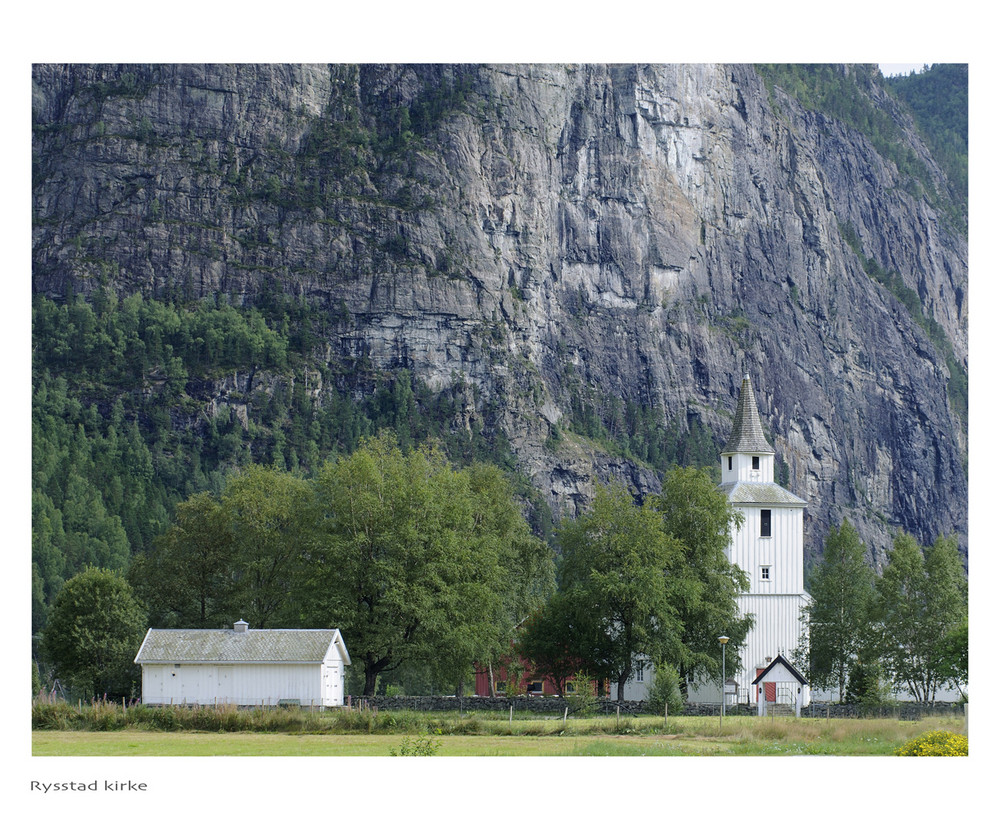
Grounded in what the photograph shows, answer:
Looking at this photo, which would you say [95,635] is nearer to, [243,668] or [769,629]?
[243,668]

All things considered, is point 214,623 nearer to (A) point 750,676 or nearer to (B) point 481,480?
(B) point 481,480

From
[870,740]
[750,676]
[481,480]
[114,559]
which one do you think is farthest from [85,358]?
[870,740]

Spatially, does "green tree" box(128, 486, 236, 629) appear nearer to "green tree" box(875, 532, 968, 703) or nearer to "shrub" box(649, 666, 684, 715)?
"shrub" box(649, 666, 684, 715)

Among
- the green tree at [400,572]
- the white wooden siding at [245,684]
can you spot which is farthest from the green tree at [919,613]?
the white wooden siding at [245,684]

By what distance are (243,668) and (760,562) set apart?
3106cm

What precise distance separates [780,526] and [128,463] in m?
120

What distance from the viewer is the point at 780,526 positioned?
77812 mm

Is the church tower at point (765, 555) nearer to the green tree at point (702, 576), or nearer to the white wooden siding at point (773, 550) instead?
the white wooden siding at point (773, 550)

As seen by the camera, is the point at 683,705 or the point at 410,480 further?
Answer: the point at 410,480

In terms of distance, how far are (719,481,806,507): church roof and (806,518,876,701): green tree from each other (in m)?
3.95

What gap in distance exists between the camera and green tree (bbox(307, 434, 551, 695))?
6244cm

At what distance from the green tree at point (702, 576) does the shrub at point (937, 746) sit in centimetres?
2439

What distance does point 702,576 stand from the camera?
6975cm

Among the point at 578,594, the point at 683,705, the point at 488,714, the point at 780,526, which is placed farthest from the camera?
the point at 780,526
